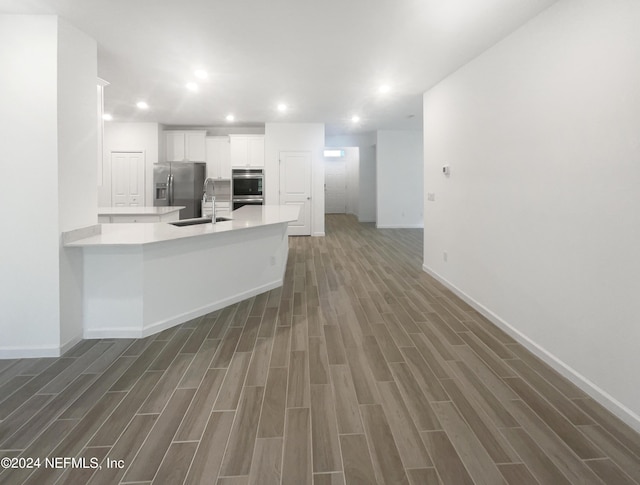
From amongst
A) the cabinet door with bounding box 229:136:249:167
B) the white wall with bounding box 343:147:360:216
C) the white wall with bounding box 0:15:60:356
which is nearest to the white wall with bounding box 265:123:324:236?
the cabinet door with bounding box 229:136:249:167

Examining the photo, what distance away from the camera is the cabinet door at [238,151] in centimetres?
885

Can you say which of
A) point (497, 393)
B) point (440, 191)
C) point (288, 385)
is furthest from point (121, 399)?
point (440, 191)

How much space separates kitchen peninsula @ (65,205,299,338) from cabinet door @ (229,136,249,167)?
5.02 m

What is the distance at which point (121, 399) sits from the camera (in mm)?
2289

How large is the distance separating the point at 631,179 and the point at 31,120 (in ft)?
13.1

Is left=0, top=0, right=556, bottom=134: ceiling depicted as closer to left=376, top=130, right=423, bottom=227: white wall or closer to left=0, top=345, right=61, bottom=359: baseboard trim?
left=0, top=345, right=61, bottom=359: baseboard trim

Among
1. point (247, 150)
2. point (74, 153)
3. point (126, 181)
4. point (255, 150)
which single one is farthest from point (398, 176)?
point (74, 153)

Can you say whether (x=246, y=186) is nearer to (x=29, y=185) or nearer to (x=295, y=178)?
(x=295, y=178)

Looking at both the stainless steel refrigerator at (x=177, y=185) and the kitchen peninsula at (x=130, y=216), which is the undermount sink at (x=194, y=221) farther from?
the stainless steel refrigerator at (x=177, y=185)

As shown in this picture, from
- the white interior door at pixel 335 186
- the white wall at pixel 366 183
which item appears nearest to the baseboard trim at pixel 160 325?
the white wall at pixel 366 183

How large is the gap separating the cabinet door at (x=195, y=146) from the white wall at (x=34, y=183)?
592 cm

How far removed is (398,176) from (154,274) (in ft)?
27.6

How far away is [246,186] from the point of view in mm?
8922

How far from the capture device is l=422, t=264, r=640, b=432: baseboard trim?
2.09m
